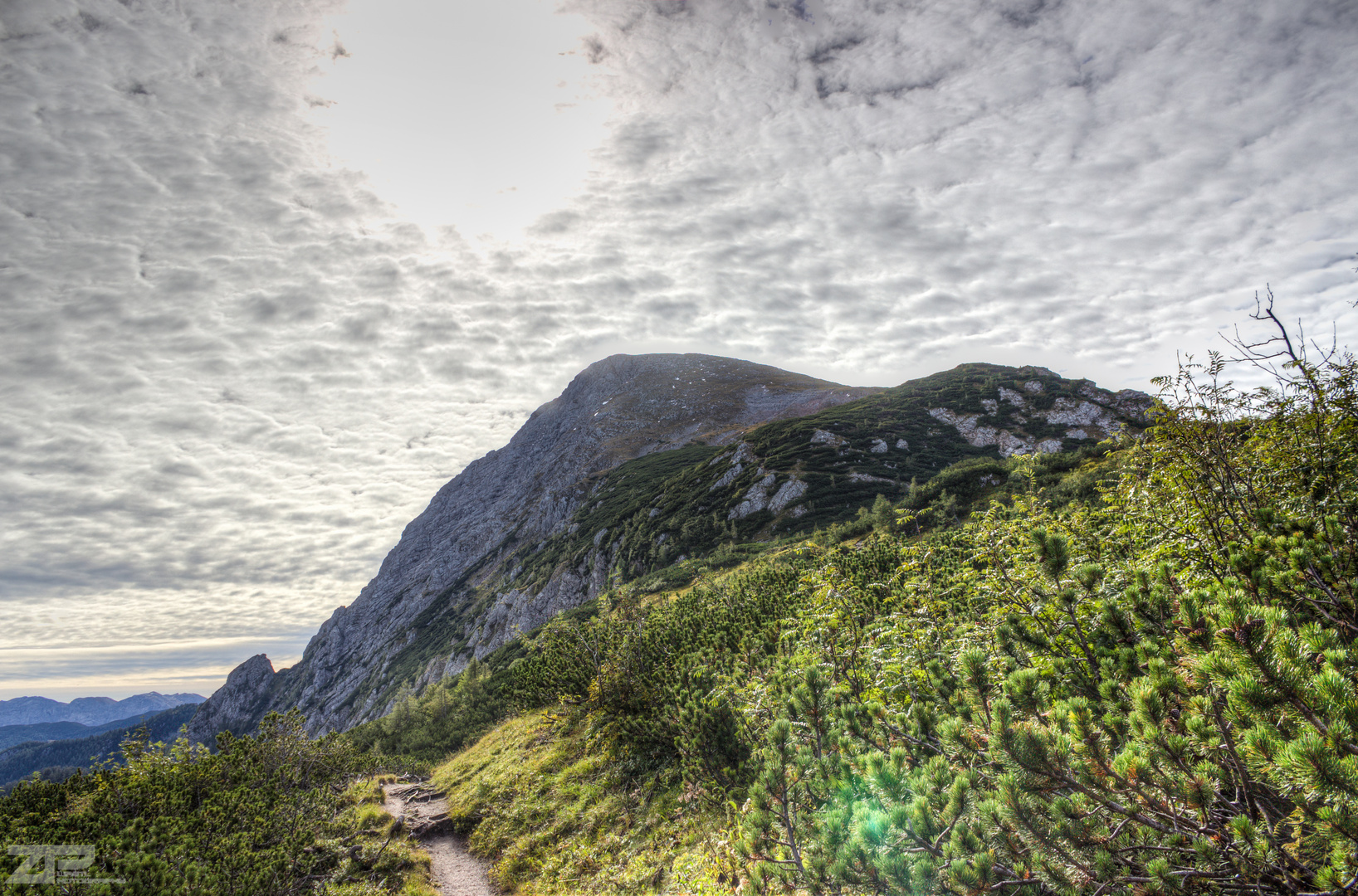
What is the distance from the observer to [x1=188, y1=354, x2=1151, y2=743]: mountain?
67.6 metres

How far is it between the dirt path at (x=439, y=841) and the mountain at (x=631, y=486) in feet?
18.6

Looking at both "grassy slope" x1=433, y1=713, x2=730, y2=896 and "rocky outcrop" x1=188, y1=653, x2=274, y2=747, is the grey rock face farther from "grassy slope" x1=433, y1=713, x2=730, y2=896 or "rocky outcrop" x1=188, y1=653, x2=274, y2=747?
"grassy slope" x1=433, y1=713, x2=730, y2=896

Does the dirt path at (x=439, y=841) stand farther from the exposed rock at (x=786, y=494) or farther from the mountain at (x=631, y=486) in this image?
the exposed rock at (x=786, y=494)

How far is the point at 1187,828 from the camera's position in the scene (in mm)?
2777

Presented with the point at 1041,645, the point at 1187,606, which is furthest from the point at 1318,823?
the point at 1041,645

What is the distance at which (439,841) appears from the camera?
579 inches

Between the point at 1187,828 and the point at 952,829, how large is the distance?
1152mm

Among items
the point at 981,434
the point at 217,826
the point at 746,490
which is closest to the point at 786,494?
the point at 746,490

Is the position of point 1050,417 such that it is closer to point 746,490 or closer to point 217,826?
point 746,490

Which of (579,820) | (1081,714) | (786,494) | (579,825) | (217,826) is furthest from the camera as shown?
(786,494)

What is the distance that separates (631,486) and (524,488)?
196 ft

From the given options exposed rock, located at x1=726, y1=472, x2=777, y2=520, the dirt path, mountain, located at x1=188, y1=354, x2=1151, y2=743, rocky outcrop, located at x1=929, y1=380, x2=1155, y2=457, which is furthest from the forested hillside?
rocky outcrop, located at x1=929, y1=380, x2=1155, y2=457

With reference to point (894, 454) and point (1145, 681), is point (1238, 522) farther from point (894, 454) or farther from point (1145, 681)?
point (894, 454)

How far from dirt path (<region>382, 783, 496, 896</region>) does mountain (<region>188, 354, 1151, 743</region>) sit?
5.67 m
